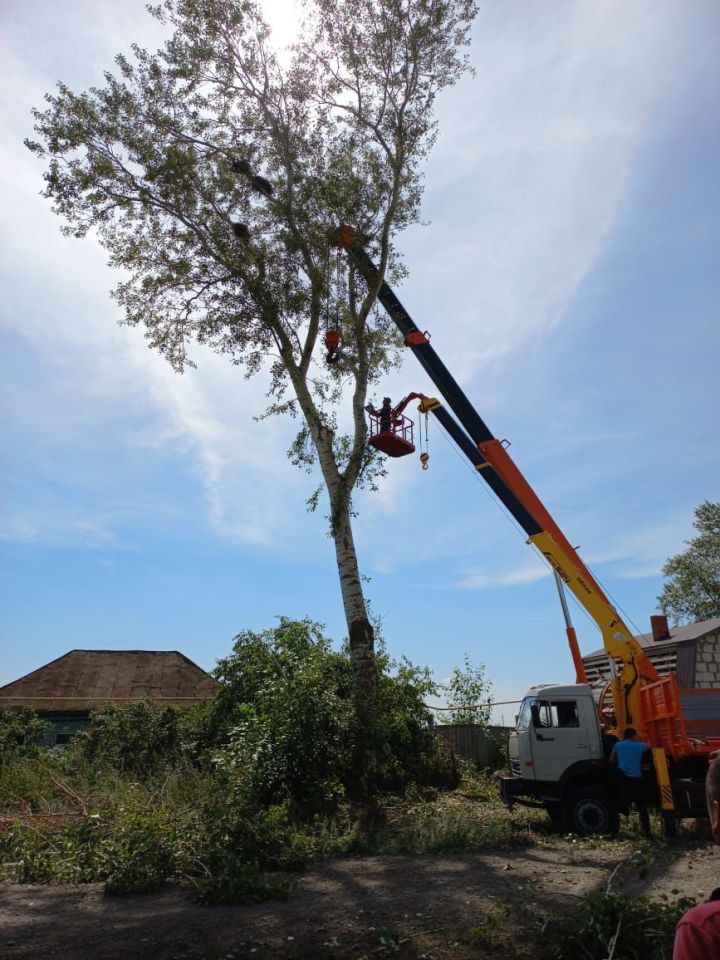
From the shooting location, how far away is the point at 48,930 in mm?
6793

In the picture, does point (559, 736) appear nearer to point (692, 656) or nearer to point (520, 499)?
point (520, 499)

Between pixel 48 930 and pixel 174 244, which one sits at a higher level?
pixel 174 244

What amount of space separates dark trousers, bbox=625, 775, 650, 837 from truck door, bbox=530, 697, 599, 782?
2.40ft

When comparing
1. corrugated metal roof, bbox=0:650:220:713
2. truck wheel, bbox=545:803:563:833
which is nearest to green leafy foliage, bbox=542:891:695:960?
truck wheel, bbox=545:803:563:833

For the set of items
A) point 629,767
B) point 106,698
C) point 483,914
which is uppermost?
point 106,698

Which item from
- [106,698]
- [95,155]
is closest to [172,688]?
[106,698]

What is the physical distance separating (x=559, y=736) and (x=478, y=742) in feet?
22.6

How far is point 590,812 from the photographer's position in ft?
40.6

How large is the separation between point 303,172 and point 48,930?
15558 mm

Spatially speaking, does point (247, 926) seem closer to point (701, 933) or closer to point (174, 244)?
point (701, 933)

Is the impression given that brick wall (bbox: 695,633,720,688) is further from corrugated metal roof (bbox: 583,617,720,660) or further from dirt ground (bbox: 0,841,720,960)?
dirt ground (bbox: 0,841,720,960)

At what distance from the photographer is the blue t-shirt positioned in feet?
39.5

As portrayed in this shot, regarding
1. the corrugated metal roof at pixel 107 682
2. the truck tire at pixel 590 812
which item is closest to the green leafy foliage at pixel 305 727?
the truck tire at pixel 590 812

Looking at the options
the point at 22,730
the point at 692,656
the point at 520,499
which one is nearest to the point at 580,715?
the point at 520,499
